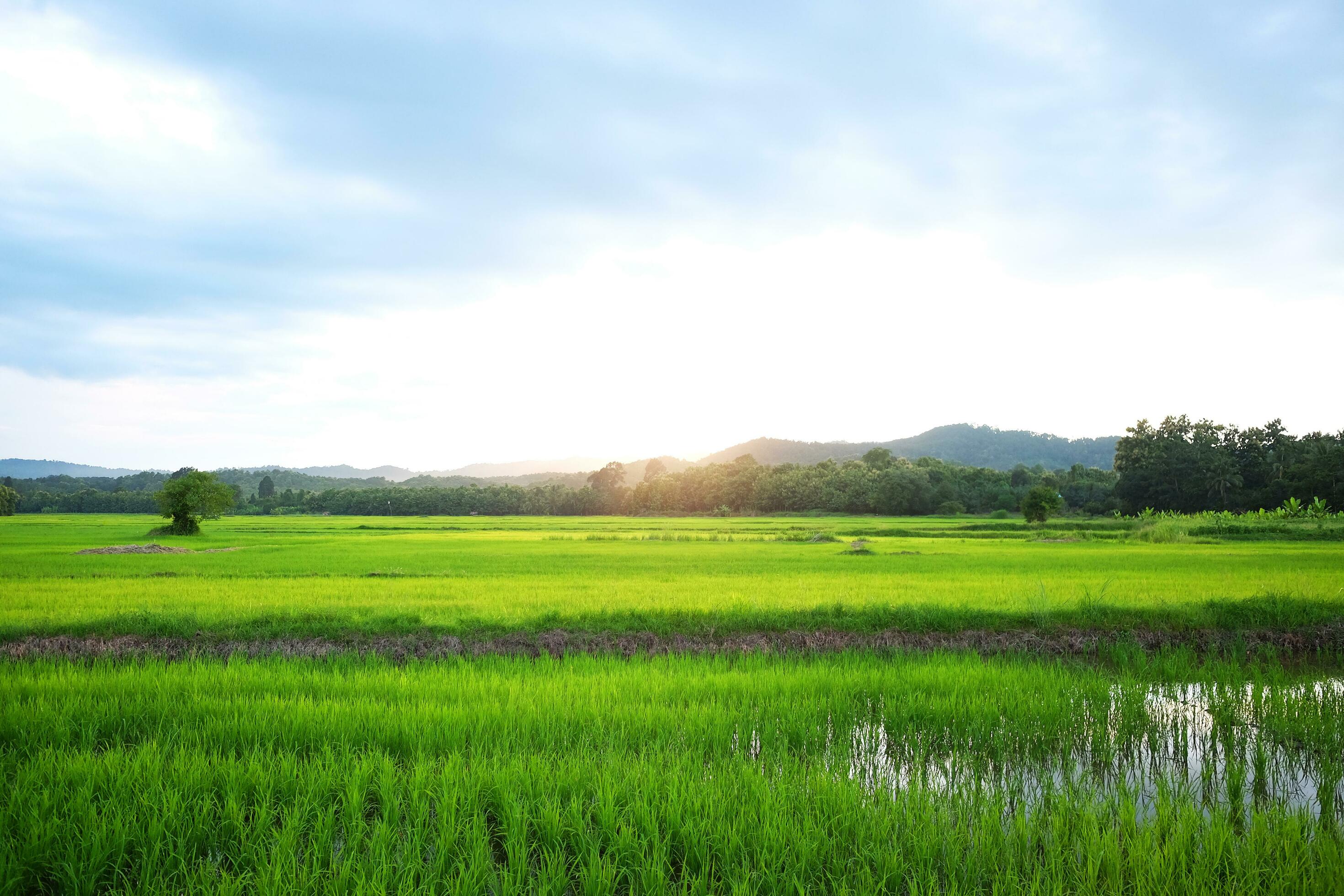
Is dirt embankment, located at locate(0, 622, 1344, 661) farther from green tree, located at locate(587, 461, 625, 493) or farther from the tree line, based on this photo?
green tree, located at locate(587, 461, 625, 493)

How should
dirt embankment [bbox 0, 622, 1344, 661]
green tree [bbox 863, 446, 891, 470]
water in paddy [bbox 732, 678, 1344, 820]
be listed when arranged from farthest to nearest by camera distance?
green tree [bbox 863, 446, 891, 470] < dirt embankment [bbox 0, 622, 1344, 661] < water in paddy [bbox 732, 678, 1344, 820]

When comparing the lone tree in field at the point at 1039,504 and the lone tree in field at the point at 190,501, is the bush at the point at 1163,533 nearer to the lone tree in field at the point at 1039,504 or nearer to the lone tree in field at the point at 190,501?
the lone tree in field at the point at 1039,504

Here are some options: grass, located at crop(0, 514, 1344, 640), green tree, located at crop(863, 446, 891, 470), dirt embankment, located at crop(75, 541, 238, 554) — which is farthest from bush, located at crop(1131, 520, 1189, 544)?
green tree, located at crop(863, 446, 891, 470)

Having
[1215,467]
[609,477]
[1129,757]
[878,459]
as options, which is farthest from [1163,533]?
[609,477]

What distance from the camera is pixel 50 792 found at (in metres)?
4.24

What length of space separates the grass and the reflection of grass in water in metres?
3.25

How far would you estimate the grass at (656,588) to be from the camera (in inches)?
420

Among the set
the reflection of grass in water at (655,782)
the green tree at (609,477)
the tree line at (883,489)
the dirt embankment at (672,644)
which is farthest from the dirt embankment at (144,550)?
the green tree at (609,477)

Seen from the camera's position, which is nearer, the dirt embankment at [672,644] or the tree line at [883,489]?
the dirt embankment at [672,644]

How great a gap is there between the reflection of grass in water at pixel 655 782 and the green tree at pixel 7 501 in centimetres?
8201

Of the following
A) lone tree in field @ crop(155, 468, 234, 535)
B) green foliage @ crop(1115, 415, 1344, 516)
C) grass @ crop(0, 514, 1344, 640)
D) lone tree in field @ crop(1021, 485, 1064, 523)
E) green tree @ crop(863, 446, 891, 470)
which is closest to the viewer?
grass @ crop(0, 514, 1344, 640)

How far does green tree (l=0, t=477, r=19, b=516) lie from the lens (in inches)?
2520

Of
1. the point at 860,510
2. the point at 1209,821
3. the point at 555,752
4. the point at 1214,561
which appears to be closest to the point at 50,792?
the point at 555,752

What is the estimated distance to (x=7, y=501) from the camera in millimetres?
65938
